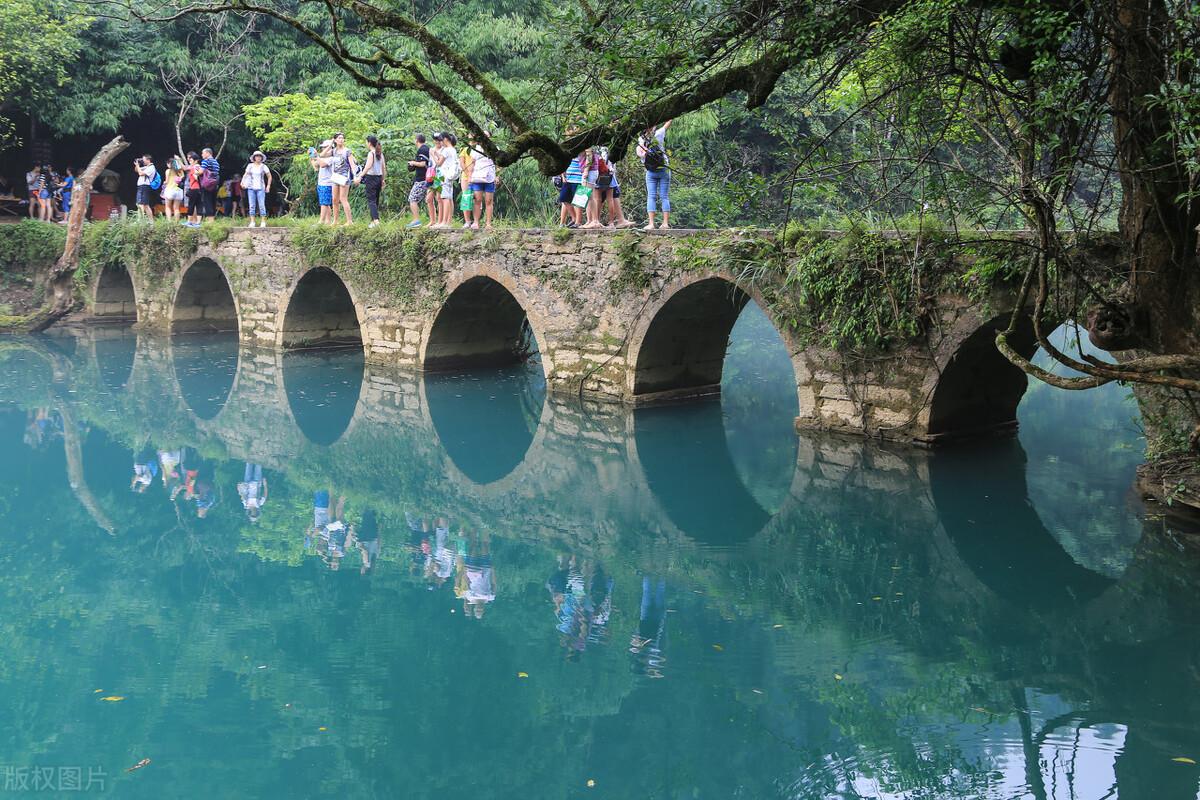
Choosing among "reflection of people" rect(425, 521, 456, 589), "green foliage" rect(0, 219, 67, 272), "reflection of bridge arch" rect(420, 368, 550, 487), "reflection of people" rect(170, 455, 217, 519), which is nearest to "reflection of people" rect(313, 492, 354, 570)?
"reflection of people" rect(425, 521, 456, 589)

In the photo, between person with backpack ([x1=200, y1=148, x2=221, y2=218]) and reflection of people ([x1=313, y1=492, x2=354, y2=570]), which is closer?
reflection of people ([x1=313, y1=492, x2=354, y2=570])

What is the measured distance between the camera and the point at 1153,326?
654 centimetres

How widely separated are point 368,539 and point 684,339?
5217 mm

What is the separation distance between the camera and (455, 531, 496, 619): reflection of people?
731cm

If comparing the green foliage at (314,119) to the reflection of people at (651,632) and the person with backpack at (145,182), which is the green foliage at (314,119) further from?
the reflection of people at (651,632)

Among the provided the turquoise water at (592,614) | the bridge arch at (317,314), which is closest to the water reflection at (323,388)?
the bridge arch at (317,314)

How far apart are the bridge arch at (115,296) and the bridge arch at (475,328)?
8.54m

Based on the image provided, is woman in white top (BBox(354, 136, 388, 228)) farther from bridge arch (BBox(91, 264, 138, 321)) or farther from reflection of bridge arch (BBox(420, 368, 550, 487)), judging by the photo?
bridge arch (BBox(91, 264, 138, 321))

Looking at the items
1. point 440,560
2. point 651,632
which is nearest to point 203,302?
Answer: point 440,560

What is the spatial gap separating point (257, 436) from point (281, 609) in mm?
5523

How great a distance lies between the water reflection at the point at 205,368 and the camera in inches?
563

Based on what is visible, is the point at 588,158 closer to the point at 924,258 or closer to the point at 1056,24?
the point at 924,258

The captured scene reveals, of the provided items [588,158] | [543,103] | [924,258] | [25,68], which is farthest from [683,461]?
[25,68]

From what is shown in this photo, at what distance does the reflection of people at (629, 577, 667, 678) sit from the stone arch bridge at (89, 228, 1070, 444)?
359 cm
